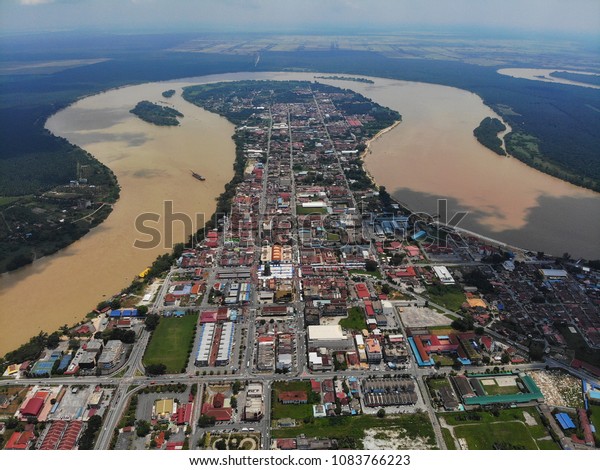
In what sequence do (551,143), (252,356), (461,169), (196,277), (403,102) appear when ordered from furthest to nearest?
(403,102)
(551,143)
(461,169)
(196,277)
(252,356)

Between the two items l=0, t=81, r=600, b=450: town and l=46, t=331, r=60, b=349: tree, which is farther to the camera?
l=46, t=331, r=60, b=349: tree

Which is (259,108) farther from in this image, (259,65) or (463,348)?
(463,348)

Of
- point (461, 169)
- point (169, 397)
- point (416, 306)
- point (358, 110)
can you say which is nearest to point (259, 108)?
point (358, 110)

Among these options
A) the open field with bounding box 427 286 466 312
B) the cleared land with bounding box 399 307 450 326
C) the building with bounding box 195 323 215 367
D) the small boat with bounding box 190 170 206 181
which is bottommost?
the small boat with bounding box 190 170 206 181

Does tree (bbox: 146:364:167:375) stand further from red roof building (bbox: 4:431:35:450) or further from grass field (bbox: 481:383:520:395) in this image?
grass field (bbox: 481:383:520:395)

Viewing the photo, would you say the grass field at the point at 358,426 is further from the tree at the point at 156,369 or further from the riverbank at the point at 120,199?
the riverbank at the point at 120,199

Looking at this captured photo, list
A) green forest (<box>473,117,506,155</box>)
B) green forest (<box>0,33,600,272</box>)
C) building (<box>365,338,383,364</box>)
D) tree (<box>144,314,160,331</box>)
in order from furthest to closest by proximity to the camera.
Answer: green forest (<box>473,117,506,155</box>), green forest (<box>0,33,600,272</box>), tree (<box>144,314,160,331</box>), building (<box>365,338,383,364</box>)

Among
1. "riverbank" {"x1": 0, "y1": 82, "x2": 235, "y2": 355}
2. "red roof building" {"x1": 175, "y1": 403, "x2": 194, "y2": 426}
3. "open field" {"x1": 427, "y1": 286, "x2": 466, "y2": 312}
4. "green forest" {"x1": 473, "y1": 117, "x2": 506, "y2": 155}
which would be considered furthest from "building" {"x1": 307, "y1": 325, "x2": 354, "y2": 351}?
"green forest" {"x1": 473, "y1": 117, "x2": 506, "y2": 155}

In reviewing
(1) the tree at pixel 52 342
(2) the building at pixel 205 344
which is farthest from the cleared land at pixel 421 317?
(1) the tree at pixel 52 342
